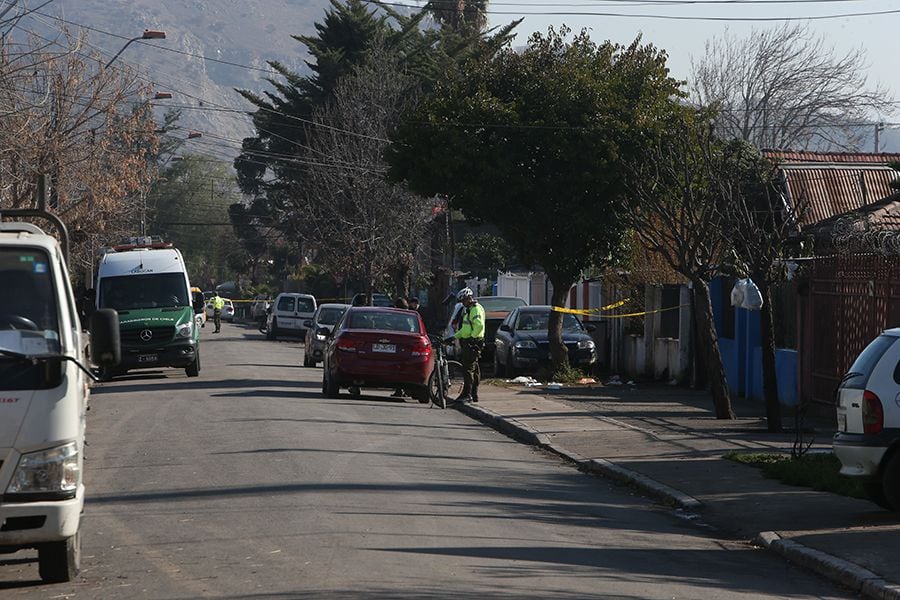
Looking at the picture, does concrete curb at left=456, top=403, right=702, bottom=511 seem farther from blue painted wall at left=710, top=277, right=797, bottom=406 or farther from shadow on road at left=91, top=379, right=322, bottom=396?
shadow on road at left=91, top=379, right=322, bottom=396

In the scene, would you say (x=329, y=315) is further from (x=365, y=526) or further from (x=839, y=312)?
(x=365, y=526)

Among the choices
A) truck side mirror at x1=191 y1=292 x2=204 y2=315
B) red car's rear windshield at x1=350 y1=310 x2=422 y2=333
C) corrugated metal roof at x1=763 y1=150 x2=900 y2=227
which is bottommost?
red car's rear windshield at x1=350 y1=310 x2=422 y2=333

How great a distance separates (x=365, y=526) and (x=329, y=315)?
94.6 ft

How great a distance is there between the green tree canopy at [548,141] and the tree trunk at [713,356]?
756cm

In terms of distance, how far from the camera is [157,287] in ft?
95.0

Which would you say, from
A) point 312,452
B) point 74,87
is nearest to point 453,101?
point 74,87

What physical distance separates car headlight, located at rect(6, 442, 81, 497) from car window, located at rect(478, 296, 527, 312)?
97.1 ft

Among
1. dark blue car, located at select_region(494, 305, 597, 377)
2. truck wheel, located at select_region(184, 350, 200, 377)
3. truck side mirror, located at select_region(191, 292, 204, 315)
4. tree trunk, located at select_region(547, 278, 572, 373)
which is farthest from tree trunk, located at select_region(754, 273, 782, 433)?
truck side mirror, located at select_region(191, 292, 204, 315)

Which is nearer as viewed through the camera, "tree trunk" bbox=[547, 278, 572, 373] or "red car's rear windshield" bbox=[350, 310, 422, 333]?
"red car's rear windshield" bbox=[350, 310, 422, 333]

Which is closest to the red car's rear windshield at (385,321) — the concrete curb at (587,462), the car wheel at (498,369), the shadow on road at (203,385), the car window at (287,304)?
the concrete curb at (587,462)

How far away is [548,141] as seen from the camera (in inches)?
1138

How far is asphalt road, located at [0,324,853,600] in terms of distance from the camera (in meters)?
8.72

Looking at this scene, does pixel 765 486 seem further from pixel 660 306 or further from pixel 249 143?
pixel 249 143

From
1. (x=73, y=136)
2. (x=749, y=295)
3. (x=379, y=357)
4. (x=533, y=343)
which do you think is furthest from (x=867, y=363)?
(x=73, y=136)
